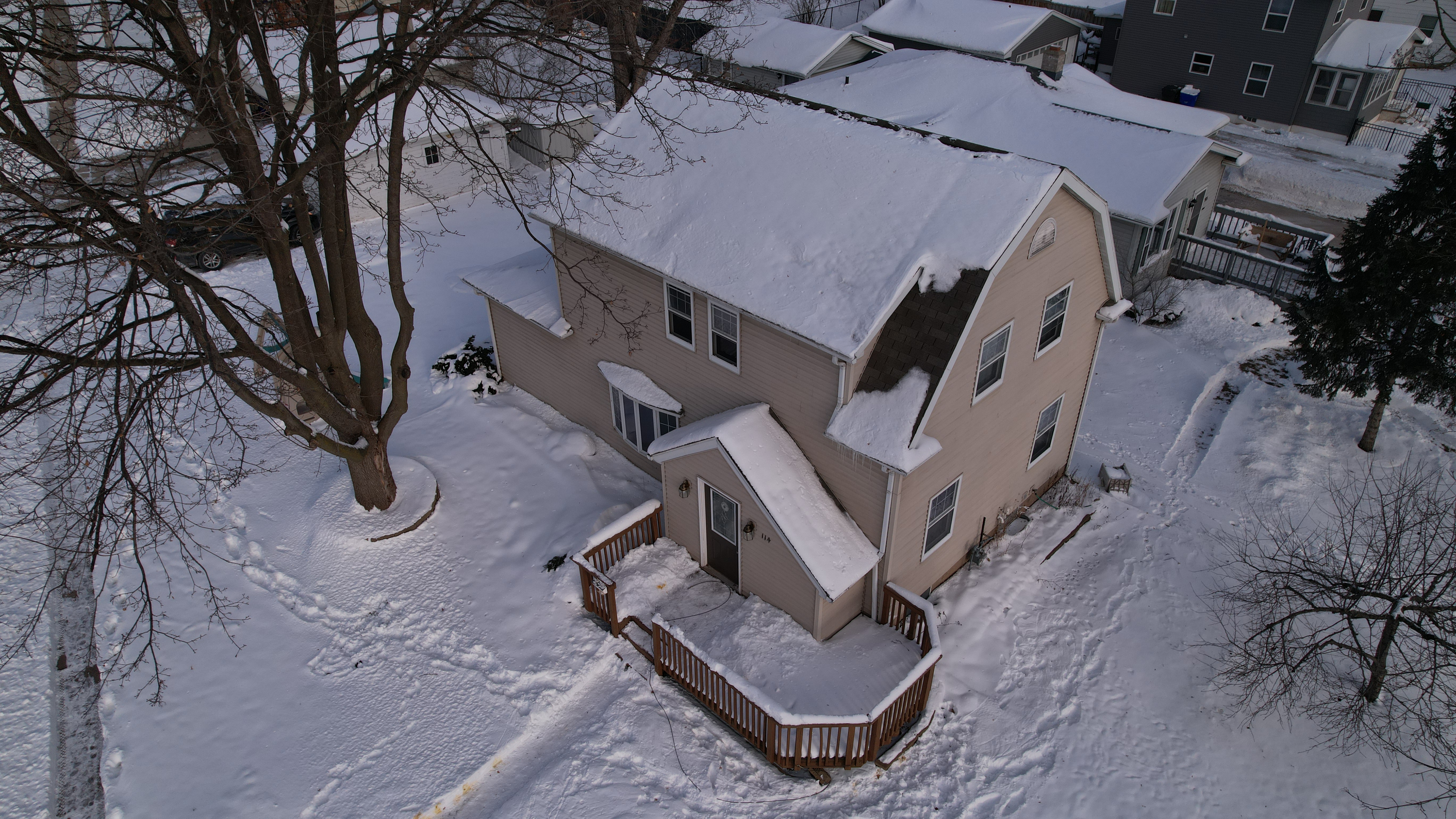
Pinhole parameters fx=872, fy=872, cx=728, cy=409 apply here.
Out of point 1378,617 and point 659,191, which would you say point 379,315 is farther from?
point 1378,617

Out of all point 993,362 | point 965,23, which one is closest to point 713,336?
point 993,362

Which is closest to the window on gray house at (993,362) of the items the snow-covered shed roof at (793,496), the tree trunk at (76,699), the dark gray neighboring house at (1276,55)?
the snow-covered shed roof at (793,496)

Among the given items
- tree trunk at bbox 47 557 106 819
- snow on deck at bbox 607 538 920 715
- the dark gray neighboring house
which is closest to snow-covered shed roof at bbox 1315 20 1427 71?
the dark gray neighboring house

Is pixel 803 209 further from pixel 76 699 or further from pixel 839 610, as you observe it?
pixel 76 699

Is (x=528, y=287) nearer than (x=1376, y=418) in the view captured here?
No

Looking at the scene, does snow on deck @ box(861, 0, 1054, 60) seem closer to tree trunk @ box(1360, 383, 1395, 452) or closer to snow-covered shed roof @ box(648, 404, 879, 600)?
Answer: tree trunk @ box(1360, 383, 1395, 452)

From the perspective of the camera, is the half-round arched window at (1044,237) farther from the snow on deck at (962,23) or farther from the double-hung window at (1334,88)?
the double-hung window at (1334,88)
